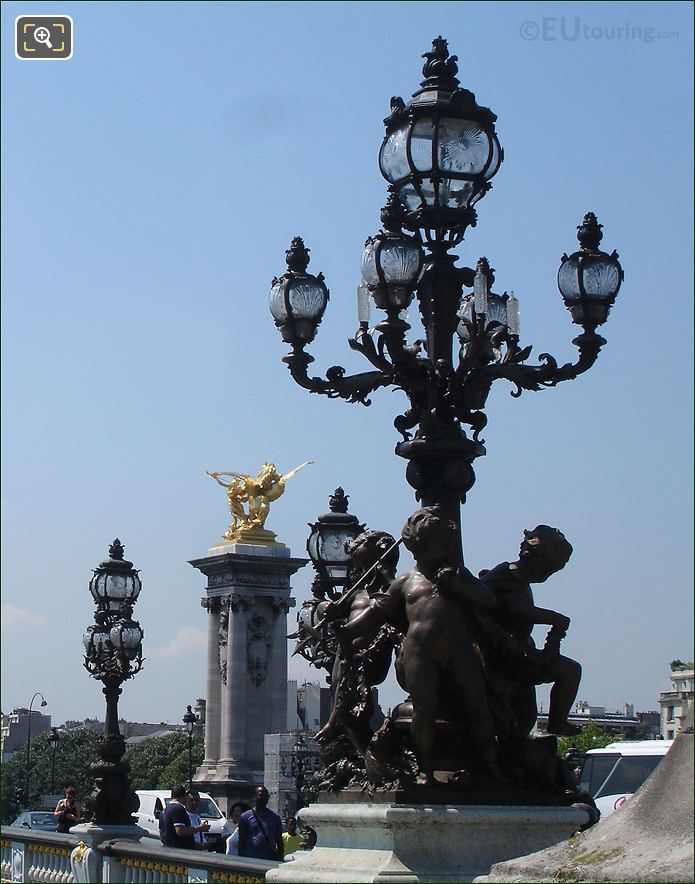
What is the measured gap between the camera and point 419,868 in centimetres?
920

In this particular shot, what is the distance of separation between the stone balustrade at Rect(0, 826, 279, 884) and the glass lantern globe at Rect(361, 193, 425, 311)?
12.1 feet

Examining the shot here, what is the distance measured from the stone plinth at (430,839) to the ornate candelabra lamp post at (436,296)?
6.46 feet

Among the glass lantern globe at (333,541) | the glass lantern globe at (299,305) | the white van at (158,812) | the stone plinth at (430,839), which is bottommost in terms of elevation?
the white van at (158,812)

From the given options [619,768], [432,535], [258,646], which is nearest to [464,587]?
[432,535]

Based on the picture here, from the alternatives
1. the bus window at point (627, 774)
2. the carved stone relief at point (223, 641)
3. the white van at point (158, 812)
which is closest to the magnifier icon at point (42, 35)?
the white van at point (158, 812)

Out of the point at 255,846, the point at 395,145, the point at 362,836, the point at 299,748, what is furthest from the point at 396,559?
the point at 299,748

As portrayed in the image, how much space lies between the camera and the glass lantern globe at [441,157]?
38.1ft

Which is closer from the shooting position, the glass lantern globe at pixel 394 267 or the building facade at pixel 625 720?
the glass lantern globe at pixel 394 267

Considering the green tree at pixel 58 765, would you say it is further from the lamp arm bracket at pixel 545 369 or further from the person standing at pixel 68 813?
the lamp arm bracket at pixel 545 369

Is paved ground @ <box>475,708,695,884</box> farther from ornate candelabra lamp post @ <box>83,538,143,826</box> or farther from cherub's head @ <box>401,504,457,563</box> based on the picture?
ornate candelabra lamp post @ <box>83,538,143,826</box>

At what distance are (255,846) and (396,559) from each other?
4.92 metres

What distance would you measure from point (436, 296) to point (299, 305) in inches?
46.9

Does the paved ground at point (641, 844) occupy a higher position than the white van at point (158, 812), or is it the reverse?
the paved ground at point (641, 844)

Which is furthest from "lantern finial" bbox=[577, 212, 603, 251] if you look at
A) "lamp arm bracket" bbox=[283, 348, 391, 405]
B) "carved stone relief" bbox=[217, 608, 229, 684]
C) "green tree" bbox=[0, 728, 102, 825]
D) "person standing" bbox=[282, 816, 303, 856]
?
"green tree" bbox=[0, 728, 102, 825]
